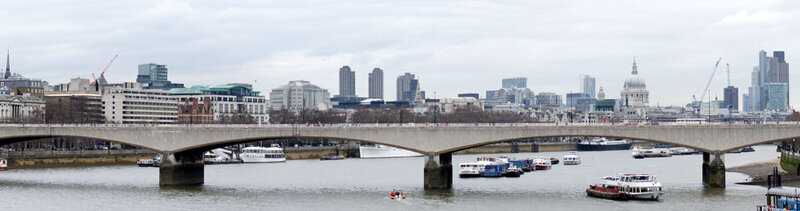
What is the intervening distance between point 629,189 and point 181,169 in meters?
36.2

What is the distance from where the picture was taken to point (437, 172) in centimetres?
8300

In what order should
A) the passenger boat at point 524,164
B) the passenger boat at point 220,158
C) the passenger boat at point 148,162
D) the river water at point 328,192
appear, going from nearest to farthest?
the river water at point 328,192 < the passenger boat at point 524,164 < the passenger boat at point 148,162 < the passenger boat at point 220,158

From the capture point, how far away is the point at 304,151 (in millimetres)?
152125

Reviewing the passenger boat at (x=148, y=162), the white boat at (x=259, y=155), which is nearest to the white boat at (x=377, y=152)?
the white boat at (x=259, y=155)

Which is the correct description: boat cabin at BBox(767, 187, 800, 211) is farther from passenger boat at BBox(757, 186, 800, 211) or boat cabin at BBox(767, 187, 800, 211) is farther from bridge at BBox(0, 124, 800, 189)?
bridge at BBox(0, 124, 800, 189)

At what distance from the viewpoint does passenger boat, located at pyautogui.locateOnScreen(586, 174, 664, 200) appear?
74188mm

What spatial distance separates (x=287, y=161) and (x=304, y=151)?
13.4 m

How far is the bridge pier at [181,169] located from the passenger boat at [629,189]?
107 feet

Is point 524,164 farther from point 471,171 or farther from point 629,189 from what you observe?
point 629,189

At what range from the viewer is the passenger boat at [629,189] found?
243ft

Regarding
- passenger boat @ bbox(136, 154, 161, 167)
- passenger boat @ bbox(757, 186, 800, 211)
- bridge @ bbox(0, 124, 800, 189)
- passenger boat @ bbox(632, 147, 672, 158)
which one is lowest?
passenger boat @ bbox(632, 147, 672, 158)

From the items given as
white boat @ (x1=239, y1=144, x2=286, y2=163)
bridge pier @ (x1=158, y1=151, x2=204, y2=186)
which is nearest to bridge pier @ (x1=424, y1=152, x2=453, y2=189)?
bridge pier @ (x1=158, y1=151, x2=204, y2=186)

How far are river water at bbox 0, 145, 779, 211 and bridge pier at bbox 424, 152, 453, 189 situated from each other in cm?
124

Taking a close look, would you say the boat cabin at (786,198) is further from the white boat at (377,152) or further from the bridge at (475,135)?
the white boat at (377,152)
